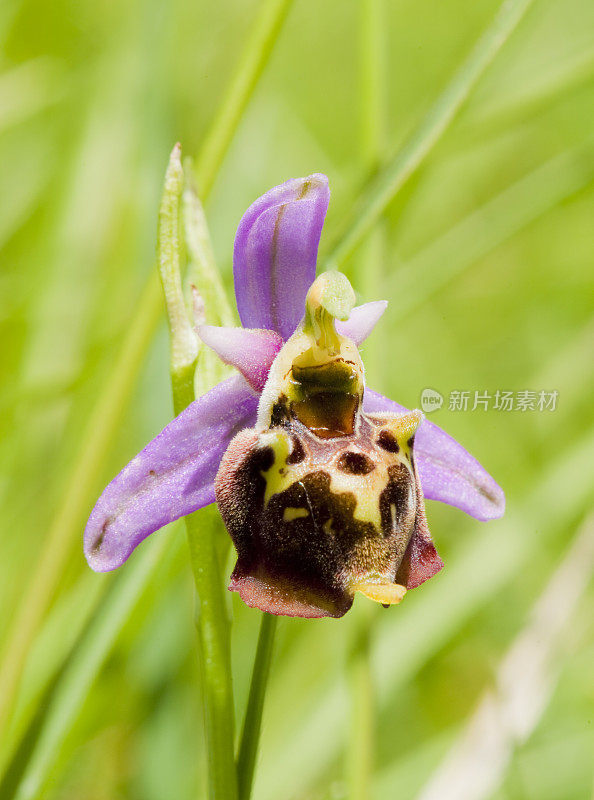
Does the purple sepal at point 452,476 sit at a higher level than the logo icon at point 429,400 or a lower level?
lower

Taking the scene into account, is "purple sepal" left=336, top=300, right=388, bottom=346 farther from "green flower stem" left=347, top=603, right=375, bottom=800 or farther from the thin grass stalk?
"green flower stem" left=347, top=603, right=375, bottom=800

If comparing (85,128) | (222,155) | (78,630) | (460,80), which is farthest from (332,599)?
(85,128)

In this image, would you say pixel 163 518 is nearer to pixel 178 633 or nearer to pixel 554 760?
pixel 178 633

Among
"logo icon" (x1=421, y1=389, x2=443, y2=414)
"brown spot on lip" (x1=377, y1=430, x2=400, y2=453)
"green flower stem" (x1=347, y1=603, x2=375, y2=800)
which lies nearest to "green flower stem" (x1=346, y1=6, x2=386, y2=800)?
"green flower stem" (x1=347, y1=603, x2=375, y2=800)

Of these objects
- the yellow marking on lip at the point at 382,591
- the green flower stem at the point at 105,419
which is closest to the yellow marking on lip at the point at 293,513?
the yellow marking on lip at the point at 382,591

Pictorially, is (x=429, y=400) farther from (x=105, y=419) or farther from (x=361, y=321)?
(x=105, y=419)

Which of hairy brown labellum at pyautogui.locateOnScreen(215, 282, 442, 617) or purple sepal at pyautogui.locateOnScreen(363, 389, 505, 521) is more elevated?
hairy brown labellum at pyautogui.locateOnScreen(215, 282, 442, 617)

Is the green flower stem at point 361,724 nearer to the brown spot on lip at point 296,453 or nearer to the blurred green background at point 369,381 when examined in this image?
the blurred green background at point 369,381
